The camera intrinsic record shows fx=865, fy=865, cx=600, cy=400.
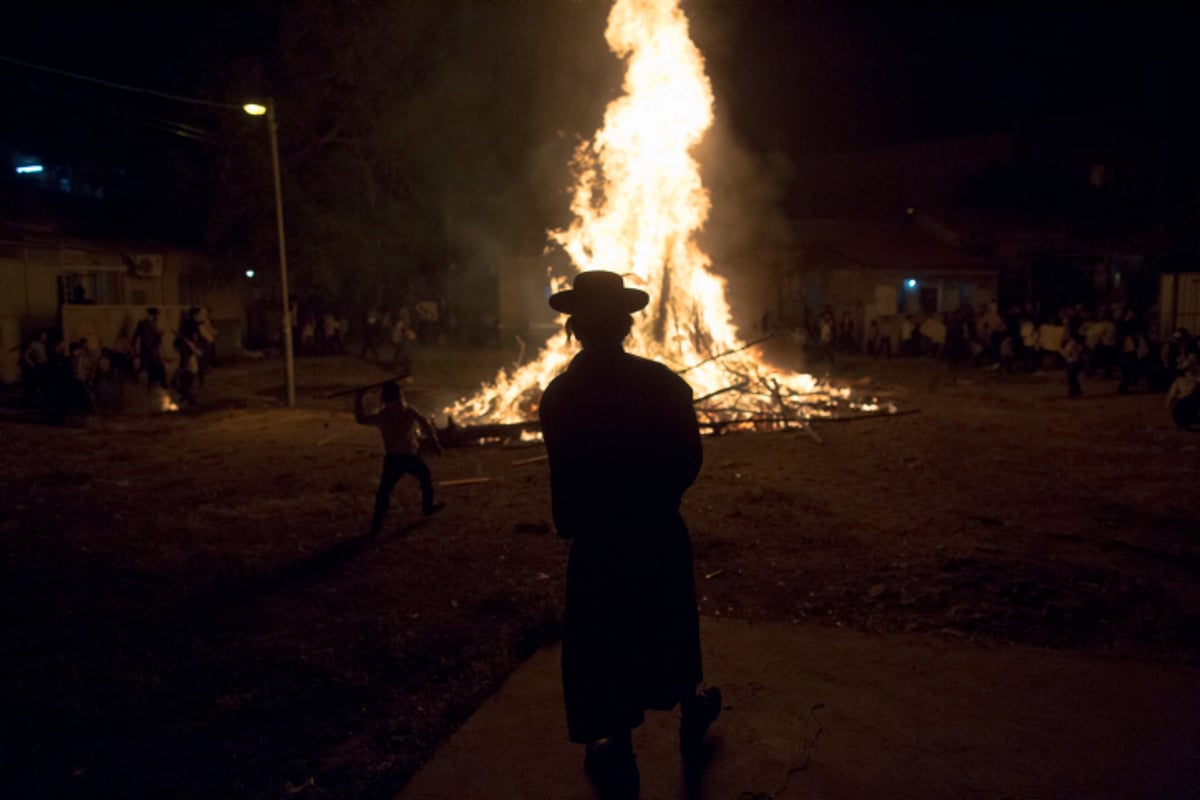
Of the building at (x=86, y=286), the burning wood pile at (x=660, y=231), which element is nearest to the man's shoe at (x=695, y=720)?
the burning wood pile at (x=660, y=231)

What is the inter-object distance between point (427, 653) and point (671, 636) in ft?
7.64

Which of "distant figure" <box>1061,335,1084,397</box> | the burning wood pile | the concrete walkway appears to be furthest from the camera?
"distant figure" <box>1061,335,1084,397</box>

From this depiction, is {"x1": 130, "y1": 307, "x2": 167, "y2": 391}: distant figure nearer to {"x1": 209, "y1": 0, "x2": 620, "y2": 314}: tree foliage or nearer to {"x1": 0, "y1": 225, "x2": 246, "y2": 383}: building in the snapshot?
{"x1": 0, "y1": 225, "x2": 246, "y2": 383}: building

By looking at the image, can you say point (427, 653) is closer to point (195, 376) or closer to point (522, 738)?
point (522, 738)

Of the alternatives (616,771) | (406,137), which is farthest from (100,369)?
(616,771)

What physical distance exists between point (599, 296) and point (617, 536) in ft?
3.04

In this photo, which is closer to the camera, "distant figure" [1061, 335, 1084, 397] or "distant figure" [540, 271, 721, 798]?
"distant figure" [540, 271, 721, 798]

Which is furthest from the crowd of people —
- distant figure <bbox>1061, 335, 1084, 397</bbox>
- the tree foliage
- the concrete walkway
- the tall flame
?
distant figure <bbox>1061, 335, 1084, 397</bbox>

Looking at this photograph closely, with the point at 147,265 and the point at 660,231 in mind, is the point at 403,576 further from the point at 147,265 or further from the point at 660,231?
the point at 147,265

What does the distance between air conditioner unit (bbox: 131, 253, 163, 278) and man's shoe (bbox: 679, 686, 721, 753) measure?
23.4m

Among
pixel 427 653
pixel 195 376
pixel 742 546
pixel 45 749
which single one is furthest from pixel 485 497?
pixel 195 376

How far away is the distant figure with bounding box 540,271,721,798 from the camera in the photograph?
325 centimetres

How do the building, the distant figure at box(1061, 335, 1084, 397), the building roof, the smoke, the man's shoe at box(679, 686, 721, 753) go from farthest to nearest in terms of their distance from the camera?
the smoke < the building roof < the building < the distant figure at box(1061, 335, 1084, 397) < the man's shoe at box(679, 686, 721, 753)

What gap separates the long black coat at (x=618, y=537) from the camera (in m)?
3.25
